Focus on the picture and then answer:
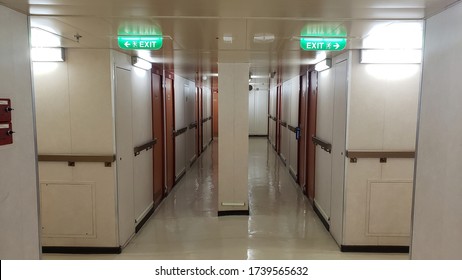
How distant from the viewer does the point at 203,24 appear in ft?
9.77

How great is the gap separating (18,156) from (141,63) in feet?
10.4

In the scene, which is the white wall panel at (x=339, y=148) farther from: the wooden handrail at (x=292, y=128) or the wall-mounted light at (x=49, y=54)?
the wall-mounted light at (x=49, y=54)

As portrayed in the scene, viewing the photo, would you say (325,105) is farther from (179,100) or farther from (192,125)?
(192,125)

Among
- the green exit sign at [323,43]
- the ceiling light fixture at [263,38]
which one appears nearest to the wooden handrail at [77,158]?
the ceiling light fixture at [263,38]

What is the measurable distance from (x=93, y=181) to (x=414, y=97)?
4146 millimetres

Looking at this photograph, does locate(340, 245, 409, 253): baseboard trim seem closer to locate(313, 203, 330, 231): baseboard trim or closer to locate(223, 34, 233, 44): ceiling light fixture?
locate(313, 203, 330, 231): baseboard trim

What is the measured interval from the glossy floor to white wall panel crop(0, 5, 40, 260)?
211 cm

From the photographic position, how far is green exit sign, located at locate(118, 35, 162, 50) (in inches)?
131

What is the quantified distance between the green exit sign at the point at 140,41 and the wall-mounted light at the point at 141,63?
1.57 metres

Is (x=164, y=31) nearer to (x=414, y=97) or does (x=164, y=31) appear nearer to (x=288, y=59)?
(x=288, y=59)

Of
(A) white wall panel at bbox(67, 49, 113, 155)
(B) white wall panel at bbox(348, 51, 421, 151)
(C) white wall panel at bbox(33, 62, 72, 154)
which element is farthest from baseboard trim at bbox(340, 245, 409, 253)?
(C) white wall panel at bbox(33, 62, 72, 154)

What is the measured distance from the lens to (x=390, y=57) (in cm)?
423

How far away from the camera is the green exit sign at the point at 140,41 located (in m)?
3.34

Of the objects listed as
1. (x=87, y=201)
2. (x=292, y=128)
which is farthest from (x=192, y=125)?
(x=87, y=201)
